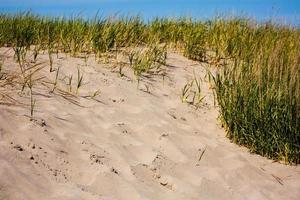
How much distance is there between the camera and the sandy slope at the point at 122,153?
9.65 ft

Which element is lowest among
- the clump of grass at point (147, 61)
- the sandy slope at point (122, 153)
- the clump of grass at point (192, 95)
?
the sandy slope at point (122, 153)

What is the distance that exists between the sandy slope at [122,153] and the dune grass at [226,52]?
22 cm

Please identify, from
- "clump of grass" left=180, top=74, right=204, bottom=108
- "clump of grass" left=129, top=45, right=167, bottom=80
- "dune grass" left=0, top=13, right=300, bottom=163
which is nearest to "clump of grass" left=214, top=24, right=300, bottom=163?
"dune grass" left=0, top=13, right=300, bottom=163

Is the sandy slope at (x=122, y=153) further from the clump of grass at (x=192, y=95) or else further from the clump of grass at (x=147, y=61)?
the clump of grass at (x=147, y=61)

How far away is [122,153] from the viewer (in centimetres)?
347

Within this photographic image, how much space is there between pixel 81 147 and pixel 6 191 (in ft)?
2.79

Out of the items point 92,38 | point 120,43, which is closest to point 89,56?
point 92,38

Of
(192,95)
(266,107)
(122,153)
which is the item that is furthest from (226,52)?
(122,153)

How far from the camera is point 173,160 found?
3.60 m

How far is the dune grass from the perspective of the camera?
403 centimetres

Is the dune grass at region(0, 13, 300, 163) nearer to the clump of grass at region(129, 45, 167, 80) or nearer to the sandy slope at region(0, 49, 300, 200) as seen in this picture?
the clump of grass at region(129, 45, 167, 80)

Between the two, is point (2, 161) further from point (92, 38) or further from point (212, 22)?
point (212, 22)

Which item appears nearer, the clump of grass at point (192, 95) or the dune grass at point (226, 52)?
the dune grass at point (226, 52)

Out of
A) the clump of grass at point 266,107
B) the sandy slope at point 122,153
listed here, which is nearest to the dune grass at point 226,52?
the clump of grass at point 266,107
